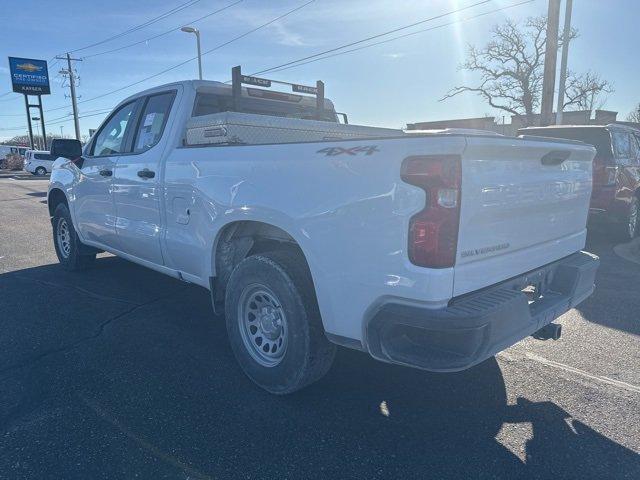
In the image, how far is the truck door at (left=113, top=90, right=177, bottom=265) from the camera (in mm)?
4184

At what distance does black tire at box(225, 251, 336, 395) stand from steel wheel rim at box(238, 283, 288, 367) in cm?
2

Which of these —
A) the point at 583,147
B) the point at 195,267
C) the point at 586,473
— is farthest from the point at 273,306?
the point at 583,147

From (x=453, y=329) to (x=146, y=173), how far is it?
307cm

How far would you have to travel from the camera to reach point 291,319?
2.93 meters

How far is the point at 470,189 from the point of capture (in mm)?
2324

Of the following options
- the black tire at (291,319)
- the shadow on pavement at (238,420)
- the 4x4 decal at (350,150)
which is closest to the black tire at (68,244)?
the shadow on pavement at (238,420)

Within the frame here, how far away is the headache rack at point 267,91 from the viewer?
444 centimetres

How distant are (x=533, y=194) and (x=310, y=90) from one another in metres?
3.21

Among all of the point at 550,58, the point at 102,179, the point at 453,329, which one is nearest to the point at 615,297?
the point at 453,329

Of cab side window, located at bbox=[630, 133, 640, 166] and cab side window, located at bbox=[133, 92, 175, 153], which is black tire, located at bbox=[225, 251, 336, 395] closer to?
cab side window, located at bbox=[133, 92, 175, 153]

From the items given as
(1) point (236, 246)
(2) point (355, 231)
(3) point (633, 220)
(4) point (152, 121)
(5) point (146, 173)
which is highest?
(4) point (152, 121)

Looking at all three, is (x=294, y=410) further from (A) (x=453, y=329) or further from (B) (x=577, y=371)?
(B) (x=577, y=371)

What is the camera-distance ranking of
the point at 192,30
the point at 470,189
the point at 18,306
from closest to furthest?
1. the point at 470,189
2. the point at 18,306
3. the point at 192,30

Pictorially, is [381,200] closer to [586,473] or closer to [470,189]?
[470,189]
